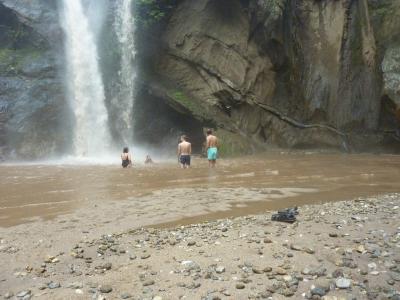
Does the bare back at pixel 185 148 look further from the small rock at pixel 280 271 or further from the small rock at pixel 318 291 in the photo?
the small rock at pixel 318 291

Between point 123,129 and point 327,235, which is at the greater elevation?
point 123,129

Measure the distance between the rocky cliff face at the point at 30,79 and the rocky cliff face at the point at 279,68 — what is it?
5.46 meters

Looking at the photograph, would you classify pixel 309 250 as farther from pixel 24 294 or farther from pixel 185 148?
pixel 185 148

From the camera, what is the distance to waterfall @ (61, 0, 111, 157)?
22.0 meters

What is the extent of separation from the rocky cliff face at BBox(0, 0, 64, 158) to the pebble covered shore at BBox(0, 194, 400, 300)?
16.3m

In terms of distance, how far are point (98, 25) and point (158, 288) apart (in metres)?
20.9

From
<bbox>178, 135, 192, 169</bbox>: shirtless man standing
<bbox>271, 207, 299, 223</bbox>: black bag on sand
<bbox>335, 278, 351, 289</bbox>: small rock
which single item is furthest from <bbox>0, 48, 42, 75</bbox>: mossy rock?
<bbox>335, 278, 351, 289</bbox>: small rock

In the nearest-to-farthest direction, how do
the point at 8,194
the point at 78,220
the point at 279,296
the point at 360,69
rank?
the point at 279,296
the point at 78,220
the point at 8,194
the point at 360,69

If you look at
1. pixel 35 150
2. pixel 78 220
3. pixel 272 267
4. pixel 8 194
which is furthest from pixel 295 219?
pixel 35 150

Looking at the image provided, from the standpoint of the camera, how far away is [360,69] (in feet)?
67.8

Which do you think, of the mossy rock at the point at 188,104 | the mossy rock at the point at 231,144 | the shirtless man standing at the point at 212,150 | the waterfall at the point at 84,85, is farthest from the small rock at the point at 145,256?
the waterfall at the point at 84,85

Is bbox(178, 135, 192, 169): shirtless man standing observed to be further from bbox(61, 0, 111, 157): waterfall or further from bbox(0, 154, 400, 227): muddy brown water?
bbox(61, 0, 111, 157): waterfall

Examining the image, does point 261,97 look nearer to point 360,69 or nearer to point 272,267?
point 360,69

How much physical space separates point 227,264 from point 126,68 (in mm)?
19230
